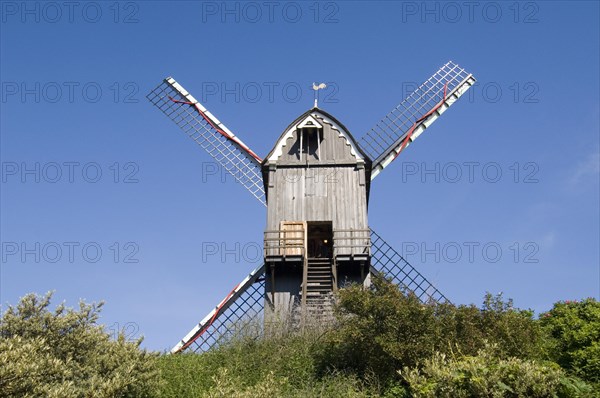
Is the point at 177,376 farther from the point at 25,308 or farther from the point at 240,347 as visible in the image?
the point at 25,308

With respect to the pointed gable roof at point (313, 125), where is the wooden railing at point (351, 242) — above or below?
below

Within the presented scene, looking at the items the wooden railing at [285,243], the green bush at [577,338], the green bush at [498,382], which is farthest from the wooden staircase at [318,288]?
the green bush at [498,382]

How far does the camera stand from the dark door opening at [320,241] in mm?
25031

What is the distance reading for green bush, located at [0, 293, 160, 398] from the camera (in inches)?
529

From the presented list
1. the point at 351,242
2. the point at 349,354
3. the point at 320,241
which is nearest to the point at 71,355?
the point at 349,354

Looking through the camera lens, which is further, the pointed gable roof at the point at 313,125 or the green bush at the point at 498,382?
the pointed gable roof at the point at 313,125

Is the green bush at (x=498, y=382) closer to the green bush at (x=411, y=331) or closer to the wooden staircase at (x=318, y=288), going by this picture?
the green bush at (x=411, y=331)

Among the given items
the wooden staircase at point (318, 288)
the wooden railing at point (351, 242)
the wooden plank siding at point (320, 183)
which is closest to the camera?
the wooden staircase at point (318, 288)

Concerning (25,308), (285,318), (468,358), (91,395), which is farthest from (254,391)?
(285,318)

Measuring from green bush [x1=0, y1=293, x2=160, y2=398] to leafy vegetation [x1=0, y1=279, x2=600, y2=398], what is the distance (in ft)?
0.08

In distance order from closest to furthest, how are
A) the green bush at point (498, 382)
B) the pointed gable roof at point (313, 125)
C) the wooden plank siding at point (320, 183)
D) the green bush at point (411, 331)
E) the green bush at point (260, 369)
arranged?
the green bush at point (498, 382) → the green bush at point (411, 331) → the green bush at point (260, 369) → the wooden plank siding at point (320, 183) → the pointed gable roof at point (313, 125)

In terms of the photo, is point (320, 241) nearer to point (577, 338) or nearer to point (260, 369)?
point (260, 369)

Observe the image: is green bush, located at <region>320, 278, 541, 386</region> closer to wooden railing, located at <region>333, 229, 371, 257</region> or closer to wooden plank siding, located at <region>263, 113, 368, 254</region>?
wooden railing, located at <region>333, 229, 371, 257</region>

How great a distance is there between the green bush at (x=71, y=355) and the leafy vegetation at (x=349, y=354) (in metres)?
0.02
